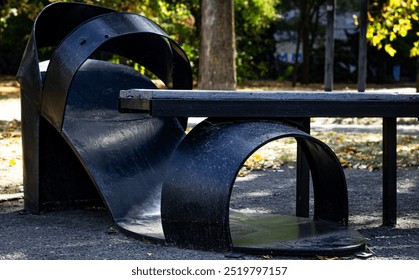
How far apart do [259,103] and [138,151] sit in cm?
177

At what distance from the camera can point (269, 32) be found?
3891cm

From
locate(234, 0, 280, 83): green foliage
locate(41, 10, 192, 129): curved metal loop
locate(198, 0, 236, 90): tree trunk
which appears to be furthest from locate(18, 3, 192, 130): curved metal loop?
locate(234, 0, 280, 83): green foliage

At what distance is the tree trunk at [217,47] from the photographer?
18234 millimetres

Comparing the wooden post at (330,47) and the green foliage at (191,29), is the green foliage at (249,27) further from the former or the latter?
the wooden post at (330,47)

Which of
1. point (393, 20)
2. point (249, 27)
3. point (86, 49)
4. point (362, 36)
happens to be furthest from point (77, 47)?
point (249, 27)

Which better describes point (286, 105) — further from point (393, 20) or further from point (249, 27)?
point (249, 27)

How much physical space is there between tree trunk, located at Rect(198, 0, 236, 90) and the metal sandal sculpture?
10894 millimetres

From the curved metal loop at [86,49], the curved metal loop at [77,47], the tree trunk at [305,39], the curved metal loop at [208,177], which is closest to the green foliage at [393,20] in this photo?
the curved metal loop at [86,49]

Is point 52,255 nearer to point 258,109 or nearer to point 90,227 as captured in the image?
point 90,227

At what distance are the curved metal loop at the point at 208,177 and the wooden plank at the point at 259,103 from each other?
126 millimetres

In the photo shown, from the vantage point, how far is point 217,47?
18.6 meters

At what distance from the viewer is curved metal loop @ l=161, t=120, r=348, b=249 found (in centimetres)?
507

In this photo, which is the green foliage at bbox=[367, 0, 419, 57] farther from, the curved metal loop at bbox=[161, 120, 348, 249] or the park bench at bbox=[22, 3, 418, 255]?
the curved metal loop at bbox=[161, 120, 348, 249]
